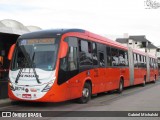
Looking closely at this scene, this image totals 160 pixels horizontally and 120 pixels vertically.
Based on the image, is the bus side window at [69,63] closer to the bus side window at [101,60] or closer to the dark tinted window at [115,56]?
the bus side window at [101,60]

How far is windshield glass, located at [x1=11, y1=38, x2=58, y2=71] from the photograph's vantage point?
40.9 ft

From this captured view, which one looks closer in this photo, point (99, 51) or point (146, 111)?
point (146, 111)

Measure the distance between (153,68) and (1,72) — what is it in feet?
71.1

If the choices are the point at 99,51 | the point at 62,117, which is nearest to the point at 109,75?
the point at 99,51

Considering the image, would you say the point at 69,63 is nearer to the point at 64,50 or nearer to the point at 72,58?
the point at 72,58

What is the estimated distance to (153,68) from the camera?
3500 centimetres

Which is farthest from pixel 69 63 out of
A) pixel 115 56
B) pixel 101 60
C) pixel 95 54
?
pixel 115 56

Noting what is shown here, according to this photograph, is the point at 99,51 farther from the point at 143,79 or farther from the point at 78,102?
the point at 143,79

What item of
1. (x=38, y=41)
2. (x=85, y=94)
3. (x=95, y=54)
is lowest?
(x=85, y=94)

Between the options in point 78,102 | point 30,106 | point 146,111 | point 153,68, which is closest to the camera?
point 146,111

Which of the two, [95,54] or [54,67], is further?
[95,54]

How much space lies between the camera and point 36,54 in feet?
41.7

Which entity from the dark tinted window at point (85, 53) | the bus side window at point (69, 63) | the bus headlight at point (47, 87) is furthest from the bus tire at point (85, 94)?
the bus headlight at point (47, 87)

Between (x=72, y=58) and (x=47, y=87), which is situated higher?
(x=72, y=58)
